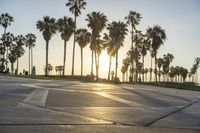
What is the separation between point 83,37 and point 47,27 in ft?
29.1

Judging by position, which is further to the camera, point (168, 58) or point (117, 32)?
point (168, 58)

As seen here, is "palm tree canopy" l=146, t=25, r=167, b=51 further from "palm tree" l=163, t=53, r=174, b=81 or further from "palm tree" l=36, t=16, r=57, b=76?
"palm tree" l=163, t=53, r=174, b=81

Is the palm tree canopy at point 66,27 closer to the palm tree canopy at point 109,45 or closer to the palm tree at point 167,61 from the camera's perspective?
the palm tree canopy at point 109,45

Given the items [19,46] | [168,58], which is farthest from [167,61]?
[19,46]

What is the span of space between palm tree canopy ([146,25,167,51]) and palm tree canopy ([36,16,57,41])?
21.6 metres

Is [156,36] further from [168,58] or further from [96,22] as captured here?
[168,58]

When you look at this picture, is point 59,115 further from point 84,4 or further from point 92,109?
point 84,4

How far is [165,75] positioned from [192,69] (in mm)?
36853

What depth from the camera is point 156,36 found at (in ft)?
313

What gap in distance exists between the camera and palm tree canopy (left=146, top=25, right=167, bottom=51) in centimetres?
9494

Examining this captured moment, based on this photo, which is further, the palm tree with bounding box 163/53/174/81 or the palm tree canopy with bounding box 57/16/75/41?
the palm tree with bounding box 163/53/174/81

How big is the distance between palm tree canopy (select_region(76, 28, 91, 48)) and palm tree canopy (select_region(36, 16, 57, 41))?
21.4ft

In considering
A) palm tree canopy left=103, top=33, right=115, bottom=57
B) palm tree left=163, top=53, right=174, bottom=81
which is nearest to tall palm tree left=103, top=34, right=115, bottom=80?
palm tree canopy left=103, top=33, right=115, bottom=57

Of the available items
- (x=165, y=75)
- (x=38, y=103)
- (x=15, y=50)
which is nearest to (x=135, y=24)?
(x=15, y=50)
